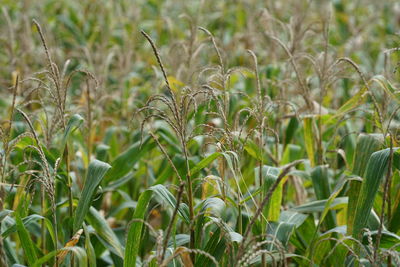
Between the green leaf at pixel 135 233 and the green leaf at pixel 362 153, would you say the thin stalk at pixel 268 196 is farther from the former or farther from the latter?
the green leaf at pixel 362 153

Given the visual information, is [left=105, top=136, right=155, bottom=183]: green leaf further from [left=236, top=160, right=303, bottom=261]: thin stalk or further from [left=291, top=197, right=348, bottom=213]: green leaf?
[left=236, top=160, right=303, bottom=261]: thin stalk

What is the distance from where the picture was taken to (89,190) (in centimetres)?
233

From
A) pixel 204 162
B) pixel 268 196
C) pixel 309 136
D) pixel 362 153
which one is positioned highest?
pixel 268 196

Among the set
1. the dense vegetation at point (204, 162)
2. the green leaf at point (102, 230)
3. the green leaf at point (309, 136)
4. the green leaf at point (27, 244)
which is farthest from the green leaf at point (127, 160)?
the green leaf at point (27, 244)

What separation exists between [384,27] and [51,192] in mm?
5762

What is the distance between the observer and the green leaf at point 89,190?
7.54ft

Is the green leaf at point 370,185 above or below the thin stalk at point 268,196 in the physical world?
below

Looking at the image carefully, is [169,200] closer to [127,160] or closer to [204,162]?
[204,162]

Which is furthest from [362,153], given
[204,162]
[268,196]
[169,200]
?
[268,196]

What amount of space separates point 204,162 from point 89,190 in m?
0.41

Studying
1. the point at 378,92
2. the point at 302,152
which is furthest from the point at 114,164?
the point at 378,92

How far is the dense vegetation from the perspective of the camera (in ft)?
Answer: 7.17

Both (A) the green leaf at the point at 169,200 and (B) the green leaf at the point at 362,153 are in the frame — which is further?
(B) the green leaf at the point at 362,153

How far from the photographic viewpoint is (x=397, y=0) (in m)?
7.93
